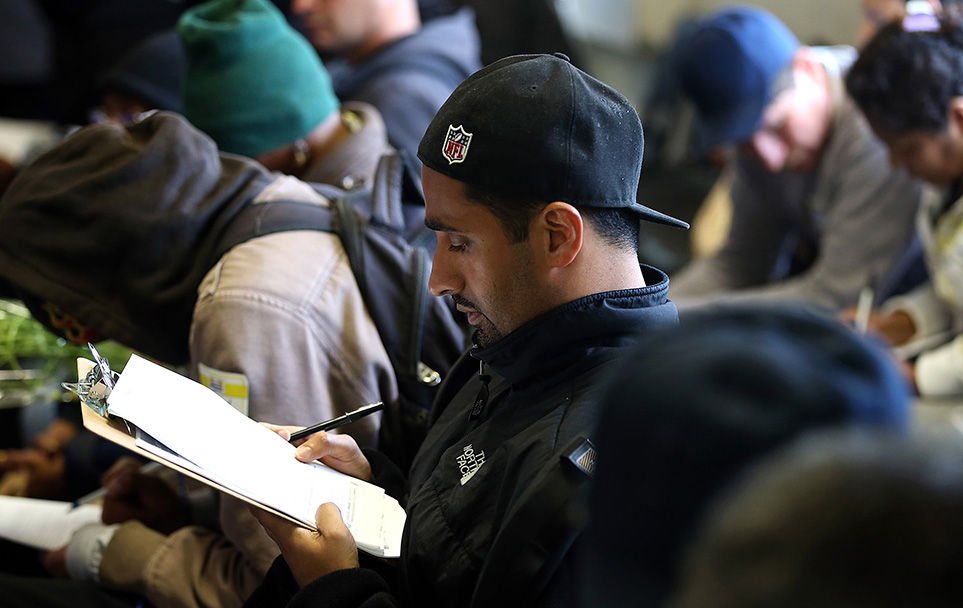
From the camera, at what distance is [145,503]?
5.50 ft

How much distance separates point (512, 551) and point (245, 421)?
411 mm

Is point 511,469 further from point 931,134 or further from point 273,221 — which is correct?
point 931,134

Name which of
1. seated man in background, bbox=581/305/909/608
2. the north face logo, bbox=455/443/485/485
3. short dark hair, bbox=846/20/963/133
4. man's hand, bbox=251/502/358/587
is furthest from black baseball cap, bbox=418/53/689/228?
short dark hair, bbox=846/20/963/133

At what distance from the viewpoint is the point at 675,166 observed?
16.0 feet

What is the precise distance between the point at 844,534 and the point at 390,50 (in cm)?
238

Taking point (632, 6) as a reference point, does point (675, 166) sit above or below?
below

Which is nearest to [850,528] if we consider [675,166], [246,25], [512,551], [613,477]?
[613,477]

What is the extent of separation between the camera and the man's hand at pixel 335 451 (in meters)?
1.29

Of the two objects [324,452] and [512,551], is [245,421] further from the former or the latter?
[512,551]

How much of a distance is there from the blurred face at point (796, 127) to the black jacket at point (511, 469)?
1.46 metres

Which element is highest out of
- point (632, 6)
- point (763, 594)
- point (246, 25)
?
point (763, 594)

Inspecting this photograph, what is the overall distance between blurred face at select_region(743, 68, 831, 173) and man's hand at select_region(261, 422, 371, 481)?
1.60m

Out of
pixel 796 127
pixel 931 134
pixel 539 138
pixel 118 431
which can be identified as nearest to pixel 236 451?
pixel 118 431

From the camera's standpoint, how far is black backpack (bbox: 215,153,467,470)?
1479 mm
